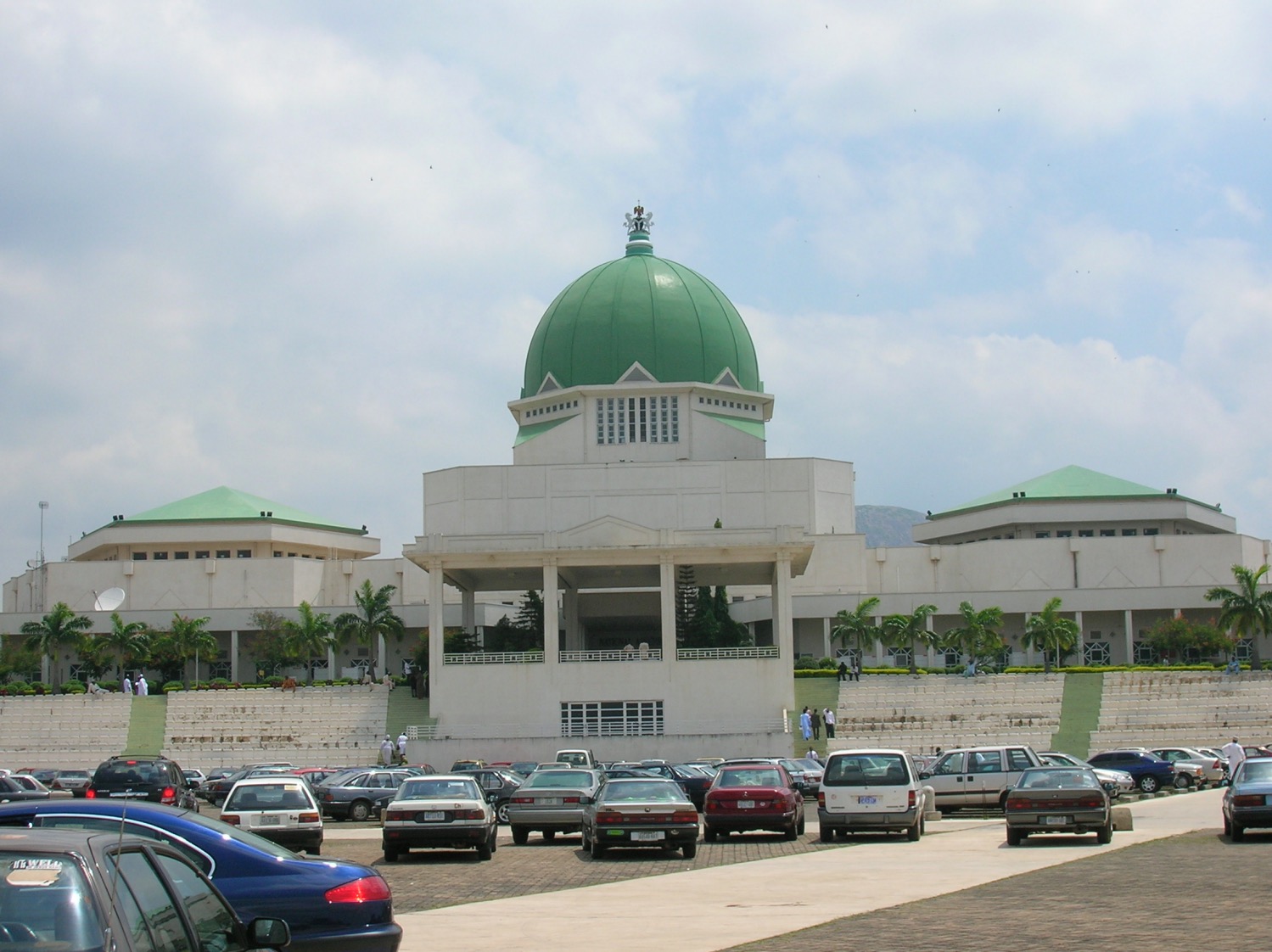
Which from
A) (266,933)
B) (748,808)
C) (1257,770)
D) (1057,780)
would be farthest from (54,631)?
(266,933)

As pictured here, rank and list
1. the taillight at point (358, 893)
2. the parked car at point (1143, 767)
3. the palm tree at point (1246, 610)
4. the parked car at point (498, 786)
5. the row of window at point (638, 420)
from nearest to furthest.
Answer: the taillight at point (358, 893)
the parked car at point (498, 786)
the parked car at point (1143, 767)
the palm tree at point (1246, 610)
the row of window at point (638, 420)

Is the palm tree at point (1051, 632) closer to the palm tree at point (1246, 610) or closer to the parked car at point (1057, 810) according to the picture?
the palm tree at point (1246, 610)

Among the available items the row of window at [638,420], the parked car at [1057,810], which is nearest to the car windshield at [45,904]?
the parked car at [1057,810]

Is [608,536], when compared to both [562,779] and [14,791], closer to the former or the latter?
[562,779]

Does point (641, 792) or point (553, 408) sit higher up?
point (553, 408)

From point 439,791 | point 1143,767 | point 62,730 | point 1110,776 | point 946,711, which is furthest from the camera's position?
point 62,730

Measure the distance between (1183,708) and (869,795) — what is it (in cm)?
3220

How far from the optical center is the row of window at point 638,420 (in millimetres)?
73688

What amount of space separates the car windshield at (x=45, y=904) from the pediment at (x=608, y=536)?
4800 centimetres

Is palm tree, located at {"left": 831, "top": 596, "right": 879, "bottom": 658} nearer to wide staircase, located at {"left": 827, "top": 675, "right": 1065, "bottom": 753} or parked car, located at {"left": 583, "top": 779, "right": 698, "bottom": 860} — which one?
wide staircase, located at {"left": 827, "top": 675, "right": 1065, "bottom": 753}

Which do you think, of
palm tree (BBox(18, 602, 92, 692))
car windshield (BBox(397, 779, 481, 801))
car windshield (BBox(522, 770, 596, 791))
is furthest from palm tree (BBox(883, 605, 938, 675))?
car windshield (BBox(397, 779, 481, 801))

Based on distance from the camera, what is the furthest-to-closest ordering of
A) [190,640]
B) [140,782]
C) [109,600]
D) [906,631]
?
1. [109,600]
2. [190,640]
3. [906,631]
4. [140,782]

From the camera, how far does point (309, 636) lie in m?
71.6

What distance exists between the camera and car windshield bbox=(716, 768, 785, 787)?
2556cm
